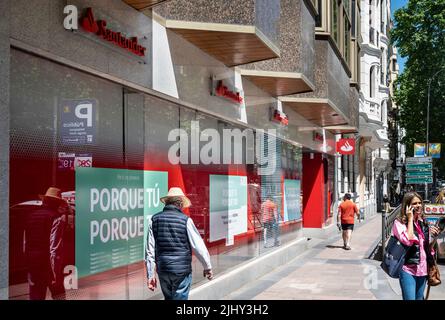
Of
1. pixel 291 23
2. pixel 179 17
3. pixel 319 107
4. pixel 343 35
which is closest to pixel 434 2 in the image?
pixel 343 35

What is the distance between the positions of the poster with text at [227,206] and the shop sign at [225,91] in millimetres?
1435

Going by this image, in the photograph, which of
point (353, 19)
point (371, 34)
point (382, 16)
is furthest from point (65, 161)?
point (382, 16)

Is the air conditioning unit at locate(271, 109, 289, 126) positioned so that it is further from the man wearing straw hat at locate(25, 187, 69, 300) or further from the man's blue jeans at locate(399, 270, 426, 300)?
the man wearing straw hat at locate(25, 187, 69, 300)

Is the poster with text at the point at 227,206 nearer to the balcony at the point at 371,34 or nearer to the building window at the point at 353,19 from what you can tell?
the building window at the point at 353,19

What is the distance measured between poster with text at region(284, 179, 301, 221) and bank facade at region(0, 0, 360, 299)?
3.49 feet

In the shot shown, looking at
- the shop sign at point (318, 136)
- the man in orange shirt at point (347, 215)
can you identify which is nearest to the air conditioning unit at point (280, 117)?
the man in orange shirt at point (347, 215)

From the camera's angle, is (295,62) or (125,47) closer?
(125,47)

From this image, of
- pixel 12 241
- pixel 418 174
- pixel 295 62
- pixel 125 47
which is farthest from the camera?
pixel 418 174

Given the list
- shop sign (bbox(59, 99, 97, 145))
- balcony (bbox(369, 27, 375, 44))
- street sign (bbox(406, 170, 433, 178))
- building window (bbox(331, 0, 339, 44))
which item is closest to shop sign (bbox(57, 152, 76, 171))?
shop sign (bbox(59, 99, 97, 145))

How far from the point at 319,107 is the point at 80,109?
36.2ft

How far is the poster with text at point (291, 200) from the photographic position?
52.7 ft

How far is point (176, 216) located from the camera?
6.00 meters
